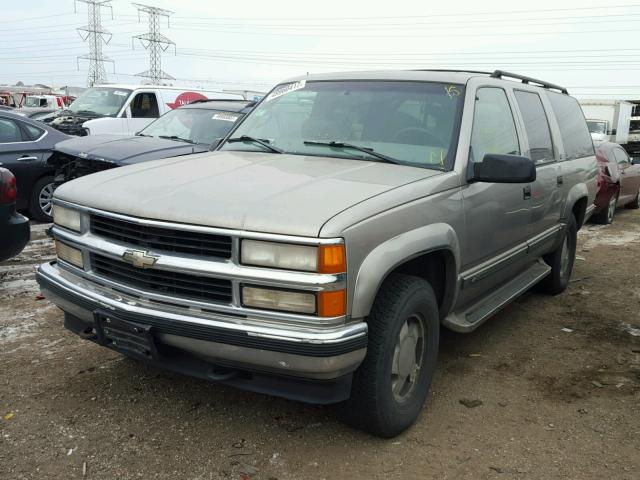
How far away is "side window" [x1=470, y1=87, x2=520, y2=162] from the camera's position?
12.6 ft

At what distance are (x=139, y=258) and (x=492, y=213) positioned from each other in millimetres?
2209

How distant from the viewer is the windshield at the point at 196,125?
7.97 meters

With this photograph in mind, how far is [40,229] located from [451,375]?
20.8 ft

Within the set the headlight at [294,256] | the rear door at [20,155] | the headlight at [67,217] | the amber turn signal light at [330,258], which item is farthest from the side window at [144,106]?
the amber turn signal light at [330,258]

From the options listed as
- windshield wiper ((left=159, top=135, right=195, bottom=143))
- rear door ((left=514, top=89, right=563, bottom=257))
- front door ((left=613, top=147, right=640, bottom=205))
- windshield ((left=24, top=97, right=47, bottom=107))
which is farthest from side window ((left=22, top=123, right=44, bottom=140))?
windshield ((left=24, top=97, right=47, bottom=107))

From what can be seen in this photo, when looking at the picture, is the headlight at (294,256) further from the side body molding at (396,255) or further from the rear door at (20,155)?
the rear door at (20,155)

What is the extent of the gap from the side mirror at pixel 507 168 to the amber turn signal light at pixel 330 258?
133 centimetres

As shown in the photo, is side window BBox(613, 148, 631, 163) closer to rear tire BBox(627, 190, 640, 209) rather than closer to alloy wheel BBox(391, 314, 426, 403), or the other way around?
rear tire BBox(627, 190, 640, 209)

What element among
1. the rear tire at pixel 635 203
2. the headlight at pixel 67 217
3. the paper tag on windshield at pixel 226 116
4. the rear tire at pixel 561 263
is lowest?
the rear tire at pixel 635 203

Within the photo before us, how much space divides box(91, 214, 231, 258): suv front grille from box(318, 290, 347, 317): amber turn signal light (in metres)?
0.47

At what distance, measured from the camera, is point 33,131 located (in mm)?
8555

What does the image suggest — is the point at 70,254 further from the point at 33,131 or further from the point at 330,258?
the point at 33,131

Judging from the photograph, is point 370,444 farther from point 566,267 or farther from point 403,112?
point 566,267

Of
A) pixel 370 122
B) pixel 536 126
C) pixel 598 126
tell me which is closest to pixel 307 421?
pixel 370 122
